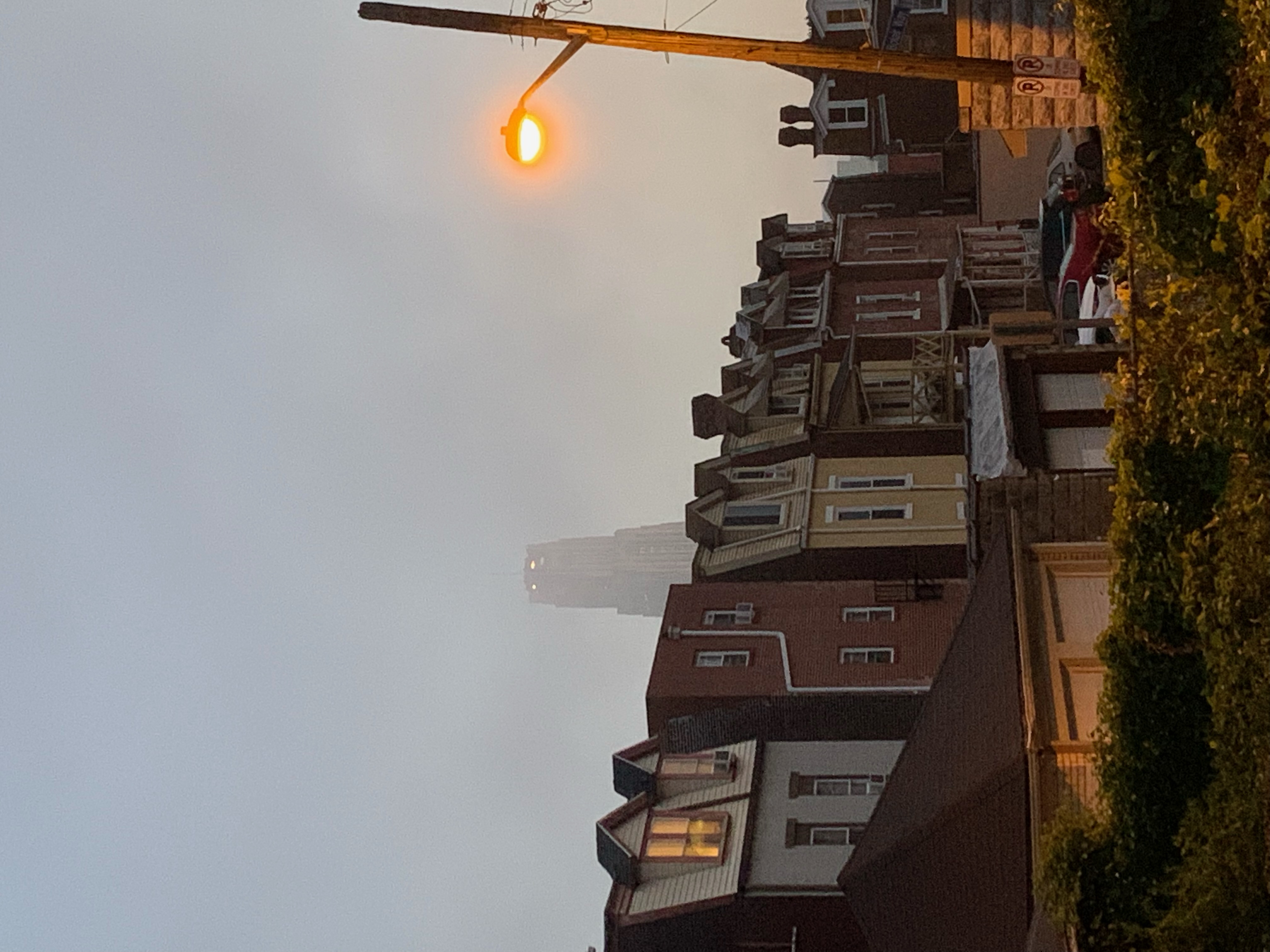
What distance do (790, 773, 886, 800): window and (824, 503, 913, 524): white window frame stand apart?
901 centimetres

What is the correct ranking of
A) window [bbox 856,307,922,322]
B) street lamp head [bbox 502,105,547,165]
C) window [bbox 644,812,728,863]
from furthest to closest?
window [bbox 856,307,922,322]
window [bbox 644,812,728,863]
street lamp head [bbox 502,105,547,165]

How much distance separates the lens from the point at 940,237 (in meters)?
51.6

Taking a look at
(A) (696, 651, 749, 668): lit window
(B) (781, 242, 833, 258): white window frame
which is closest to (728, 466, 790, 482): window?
(A) (696, 651, 749, 668): lit window

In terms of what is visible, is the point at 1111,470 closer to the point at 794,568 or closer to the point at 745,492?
the point at 794,568

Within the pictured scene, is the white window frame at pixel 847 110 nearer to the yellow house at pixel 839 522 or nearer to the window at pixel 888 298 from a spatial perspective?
the window at pixel 888 298

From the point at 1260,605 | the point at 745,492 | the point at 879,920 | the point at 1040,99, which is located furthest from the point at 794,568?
the point at 1260,605

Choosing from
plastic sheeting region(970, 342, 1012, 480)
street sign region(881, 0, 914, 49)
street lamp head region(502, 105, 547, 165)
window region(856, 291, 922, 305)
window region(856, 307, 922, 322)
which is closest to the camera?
street lamp head region(502, 105, 547, 165)

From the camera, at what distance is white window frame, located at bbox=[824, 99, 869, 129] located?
173ft

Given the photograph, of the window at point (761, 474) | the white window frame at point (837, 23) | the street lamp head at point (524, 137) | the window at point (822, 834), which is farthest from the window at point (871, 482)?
the street lamp head at point (524, 137)

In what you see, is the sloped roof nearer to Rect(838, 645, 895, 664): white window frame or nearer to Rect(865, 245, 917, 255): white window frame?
Rect(838, 645, 895, 664): white window frame

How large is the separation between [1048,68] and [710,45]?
15.1ft

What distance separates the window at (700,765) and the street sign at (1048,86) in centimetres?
2193

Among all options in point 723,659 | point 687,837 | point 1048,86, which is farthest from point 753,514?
point 1048,86

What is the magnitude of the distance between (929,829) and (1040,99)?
13298mm
